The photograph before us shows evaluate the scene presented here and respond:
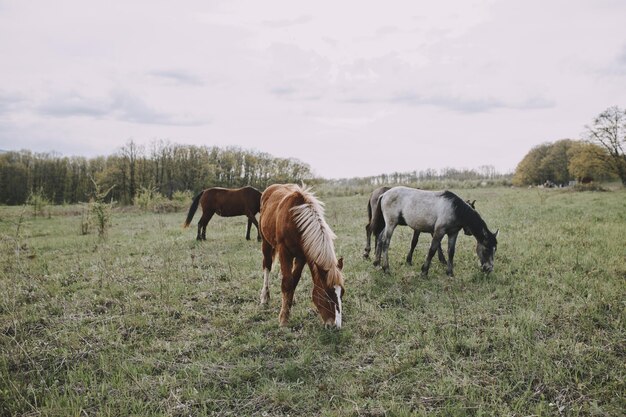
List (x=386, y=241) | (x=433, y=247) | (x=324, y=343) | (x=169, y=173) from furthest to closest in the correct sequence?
1. (x=169, y=173)
2. (x=386, y=241)
3. (x=433, y=247)
4. (x=324, y=343)

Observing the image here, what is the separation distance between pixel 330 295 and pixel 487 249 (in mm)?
4411

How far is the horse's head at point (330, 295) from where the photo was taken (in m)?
4.77

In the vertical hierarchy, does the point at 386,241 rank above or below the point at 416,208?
below

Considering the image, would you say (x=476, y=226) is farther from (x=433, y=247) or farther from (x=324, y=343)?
(x=324, y=343)

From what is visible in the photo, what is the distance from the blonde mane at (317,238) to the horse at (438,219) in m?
3.28

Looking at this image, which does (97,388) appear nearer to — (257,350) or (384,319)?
(257,350)

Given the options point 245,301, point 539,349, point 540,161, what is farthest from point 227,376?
point 540,161

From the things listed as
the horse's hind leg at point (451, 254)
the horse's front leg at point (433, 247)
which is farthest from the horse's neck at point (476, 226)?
the horse's front leg at point (433, 247)

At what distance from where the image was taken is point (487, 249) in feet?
24.6

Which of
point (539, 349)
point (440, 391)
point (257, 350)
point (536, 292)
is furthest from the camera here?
point (536, 292)

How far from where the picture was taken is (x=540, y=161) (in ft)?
198

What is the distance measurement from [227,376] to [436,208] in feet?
18.0

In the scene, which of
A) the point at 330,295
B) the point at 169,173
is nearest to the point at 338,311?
the point at 330,295

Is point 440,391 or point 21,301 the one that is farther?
point 21,301
